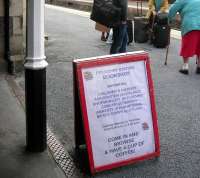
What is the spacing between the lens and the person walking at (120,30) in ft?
24.3

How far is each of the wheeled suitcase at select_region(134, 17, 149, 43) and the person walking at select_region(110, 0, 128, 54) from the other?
99.8 inches

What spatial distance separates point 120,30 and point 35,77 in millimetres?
3720

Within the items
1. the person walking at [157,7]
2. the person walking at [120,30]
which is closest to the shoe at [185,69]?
the person walking at [120,30]

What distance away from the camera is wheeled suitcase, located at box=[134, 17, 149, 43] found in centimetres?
1089

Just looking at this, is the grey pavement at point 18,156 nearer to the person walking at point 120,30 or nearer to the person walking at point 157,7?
the person walking at point 120,30

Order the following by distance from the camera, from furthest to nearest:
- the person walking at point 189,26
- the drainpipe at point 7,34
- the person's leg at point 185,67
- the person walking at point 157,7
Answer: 1. the person walking at point 157,7
2. the person's leg at point 185,67
3. the person walking at point 189,26
4. the drainpipe at point 7,34

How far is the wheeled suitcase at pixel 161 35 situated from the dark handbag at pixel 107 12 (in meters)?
3.08

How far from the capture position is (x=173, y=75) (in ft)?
26.9

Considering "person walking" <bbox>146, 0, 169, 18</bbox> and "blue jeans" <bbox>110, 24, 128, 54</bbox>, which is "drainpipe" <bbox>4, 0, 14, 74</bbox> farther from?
"person walking" <bbox>146, 0, 169, 18</bbox>

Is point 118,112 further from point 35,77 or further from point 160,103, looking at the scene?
point 160,103

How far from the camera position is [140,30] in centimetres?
1095

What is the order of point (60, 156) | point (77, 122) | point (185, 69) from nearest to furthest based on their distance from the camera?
point (77, 122) < point (60, 156) < point (185, 69)

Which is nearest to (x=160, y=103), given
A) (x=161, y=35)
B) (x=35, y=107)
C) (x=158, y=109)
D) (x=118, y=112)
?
(x=158, y=109)

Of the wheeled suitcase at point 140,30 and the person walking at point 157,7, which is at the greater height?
the person walking at point 157,7
